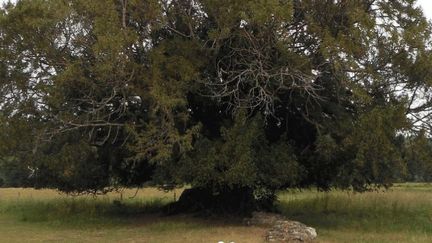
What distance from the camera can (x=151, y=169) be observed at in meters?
22.4

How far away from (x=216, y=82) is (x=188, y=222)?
5265 millimetres

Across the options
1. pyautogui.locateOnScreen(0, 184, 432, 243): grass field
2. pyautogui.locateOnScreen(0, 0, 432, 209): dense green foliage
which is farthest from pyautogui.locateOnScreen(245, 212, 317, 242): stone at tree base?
pyautogui.locateOnScreen(0, 0, 432, 209): dense green foliage

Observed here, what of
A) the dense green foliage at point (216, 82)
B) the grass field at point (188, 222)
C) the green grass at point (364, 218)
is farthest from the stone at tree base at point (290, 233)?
the dense green foliage at point (216, 82)

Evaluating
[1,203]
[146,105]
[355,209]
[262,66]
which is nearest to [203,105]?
[146,105]

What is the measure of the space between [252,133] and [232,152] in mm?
811

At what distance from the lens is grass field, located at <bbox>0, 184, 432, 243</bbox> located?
16484 mm

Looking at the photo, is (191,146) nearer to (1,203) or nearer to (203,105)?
(203,105)

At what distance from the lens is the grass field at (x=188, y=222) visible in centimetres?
1648

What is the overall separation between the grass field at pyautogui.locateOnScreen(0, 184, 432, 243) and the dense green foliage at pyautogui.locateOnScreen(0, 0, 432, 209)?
5.06 ft

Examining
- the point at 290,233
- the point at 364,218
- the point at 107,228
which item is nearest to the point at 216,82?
the point at 290,233

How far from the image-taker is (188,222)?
1981 cm

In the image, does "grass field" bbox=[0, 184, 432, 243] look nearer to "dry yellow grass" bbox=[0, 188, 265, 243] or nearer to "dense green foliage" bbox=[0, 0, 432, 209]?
"dry yellow grass" bbox=[0, 188, 265, 243]

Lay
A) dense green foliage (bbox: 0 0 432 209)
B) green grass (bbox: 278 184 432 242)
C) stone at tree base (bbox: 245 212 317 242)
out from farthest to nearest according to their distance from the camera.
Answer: green grass (bbox: 278 184 432 242)
dense green foliage (bbox: 0 0 432 209)
stone at tree base (bbox: 245 212 317 242)

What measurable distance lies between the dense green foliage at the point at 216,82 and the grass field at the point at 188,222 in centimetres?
154
